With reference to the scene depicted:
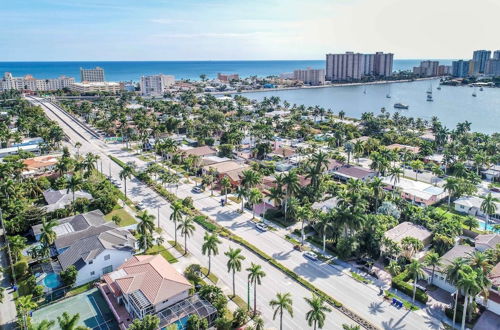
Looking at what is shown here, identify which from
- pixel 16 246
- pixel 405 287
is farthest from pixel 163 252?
pixel 405 287

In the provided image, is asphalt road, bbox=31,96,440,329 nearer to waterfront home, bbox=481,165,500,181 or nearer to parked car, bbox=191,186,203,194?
parked car, bbox=191,186,203,194

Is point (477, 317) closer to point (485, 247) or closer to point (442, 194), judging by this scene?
point (485, 247)

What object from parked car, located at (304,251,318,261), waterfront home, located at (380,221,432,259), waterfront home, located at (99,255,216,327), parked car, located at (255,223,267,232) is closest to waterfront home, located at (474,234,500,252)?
waterfront home, located at (380,221,432,259)

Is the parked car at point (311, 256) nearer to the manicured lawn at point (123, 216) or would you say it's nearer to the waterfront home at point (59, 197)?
the manicured lawn at point (123, 216)

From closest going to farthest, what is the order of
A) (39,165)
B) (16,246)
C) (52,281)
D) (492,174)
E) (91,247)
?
1. (52,281)
2. (91,247)
3. (16,246)
4. (492,174)
5. (39,165)

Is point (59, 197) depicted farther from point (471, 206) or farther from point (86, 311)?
point (471, 206)

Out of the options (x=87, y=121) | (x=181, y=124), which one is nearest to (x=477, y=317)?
(x=181, y=124)
